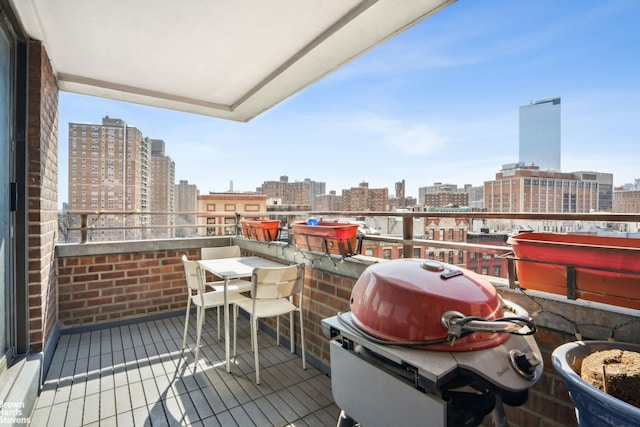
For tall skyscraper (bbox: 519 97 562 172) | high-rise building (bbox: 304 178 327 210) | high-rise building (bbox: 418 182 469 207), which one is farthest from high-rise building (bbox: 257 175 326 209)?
tall skyscraper (bbox: 519 97 562 172)

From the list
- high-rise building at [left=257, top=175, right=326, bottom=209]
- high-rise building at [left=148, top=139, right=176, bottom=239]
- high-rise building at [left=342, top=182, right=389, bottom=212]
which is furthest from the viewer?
high-rise building at [left=257, top=175, right=326, bottom=209]

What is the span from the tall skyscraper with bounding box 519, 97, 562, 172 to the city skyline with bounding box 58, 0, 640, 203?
24.8 inches

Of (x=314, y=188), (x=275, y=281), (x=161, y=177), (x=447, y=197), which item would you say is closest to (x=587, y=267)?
(x=275, y=281)

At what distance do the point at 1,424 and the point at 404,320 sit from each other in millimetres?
1978

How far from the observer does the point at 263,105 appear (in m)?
3.75

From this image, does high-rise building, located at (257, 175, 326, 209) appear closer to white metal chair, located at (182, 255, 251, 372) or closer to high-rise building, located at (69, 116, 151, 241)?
high-rise building, located at (69, 116, 151, 241)

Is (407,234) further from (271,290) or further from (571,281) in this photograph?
(271,290)

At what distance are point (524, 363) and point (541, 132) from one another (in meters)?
22.6

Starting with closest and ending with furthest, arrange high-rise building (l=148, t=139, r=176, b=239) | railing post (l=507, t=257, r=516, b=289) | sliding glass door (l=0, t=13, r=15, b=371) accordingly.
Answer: railing post (l=507, t=257, r=516, b=289) < sliding glass door (l=0, t=13, r=15, b=371) < high-rise building (l=148, t=139, r=176, b=239)

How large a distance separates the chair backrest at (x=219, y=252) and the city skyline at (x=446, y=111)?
170cm

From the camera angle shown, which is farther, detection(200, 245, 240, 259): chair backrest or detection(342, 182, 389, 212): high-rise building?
detection(342, 182, 389, 212): high-rise building

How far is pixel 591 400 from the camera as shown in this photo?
0.66 m

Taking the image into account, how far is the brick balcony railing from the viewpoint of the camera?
118cm

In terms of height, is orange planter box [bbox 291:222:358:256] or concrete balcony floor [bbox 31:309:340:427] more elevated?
orange planter box [bbox 291:222:358:256]
